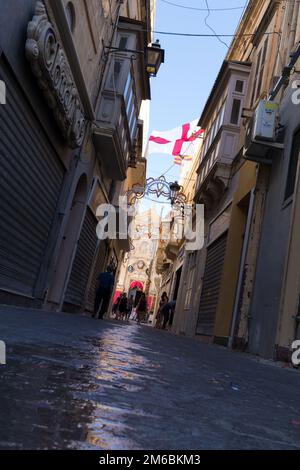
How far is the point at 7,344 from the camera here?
2861 mm

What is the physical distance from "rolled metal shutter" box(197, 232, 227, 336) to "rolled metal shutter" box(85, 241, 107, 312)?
12.7 ft

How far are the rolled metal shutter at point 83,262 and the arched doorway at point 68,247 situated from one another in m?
0.79

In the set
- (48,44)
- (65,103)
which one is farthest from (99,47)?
(48,44)

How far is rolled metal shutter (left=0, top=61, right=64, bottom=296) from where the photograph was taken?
24.5 ft

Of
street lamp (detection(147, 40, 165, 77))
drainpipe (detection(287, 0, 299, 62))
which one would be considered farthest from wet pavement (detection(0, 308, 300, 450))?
street lamp (detection(147, 40, 165, 77))

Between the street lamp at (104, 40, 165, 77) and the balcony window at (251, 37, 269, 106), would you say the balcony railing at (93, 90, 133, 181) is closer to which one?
the street lamp at (104, 40, 165, 77)

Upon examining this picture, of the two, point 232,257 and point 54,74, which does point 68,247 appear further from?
point 54,74

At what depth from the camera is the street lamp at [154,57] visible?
13.5m

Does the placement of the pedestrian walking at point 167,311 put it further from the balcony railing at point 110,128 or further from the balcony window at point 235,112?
the balcony window at point 235,112

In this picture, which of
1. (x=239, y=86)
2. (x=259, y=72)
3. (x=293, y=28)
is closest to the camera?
(x=293, y=28)

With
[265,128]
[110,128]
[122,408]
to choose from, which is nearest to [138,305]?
[110,128]

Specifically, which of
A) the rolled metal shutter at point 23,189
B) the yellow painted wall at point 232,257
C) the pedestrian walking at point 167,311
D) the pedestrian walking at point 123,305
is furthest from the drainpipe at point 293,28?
the pedestrian walking at point 123,305

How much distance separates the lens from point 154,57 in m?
13.6

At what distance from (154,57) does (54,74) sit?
596 centimetres
